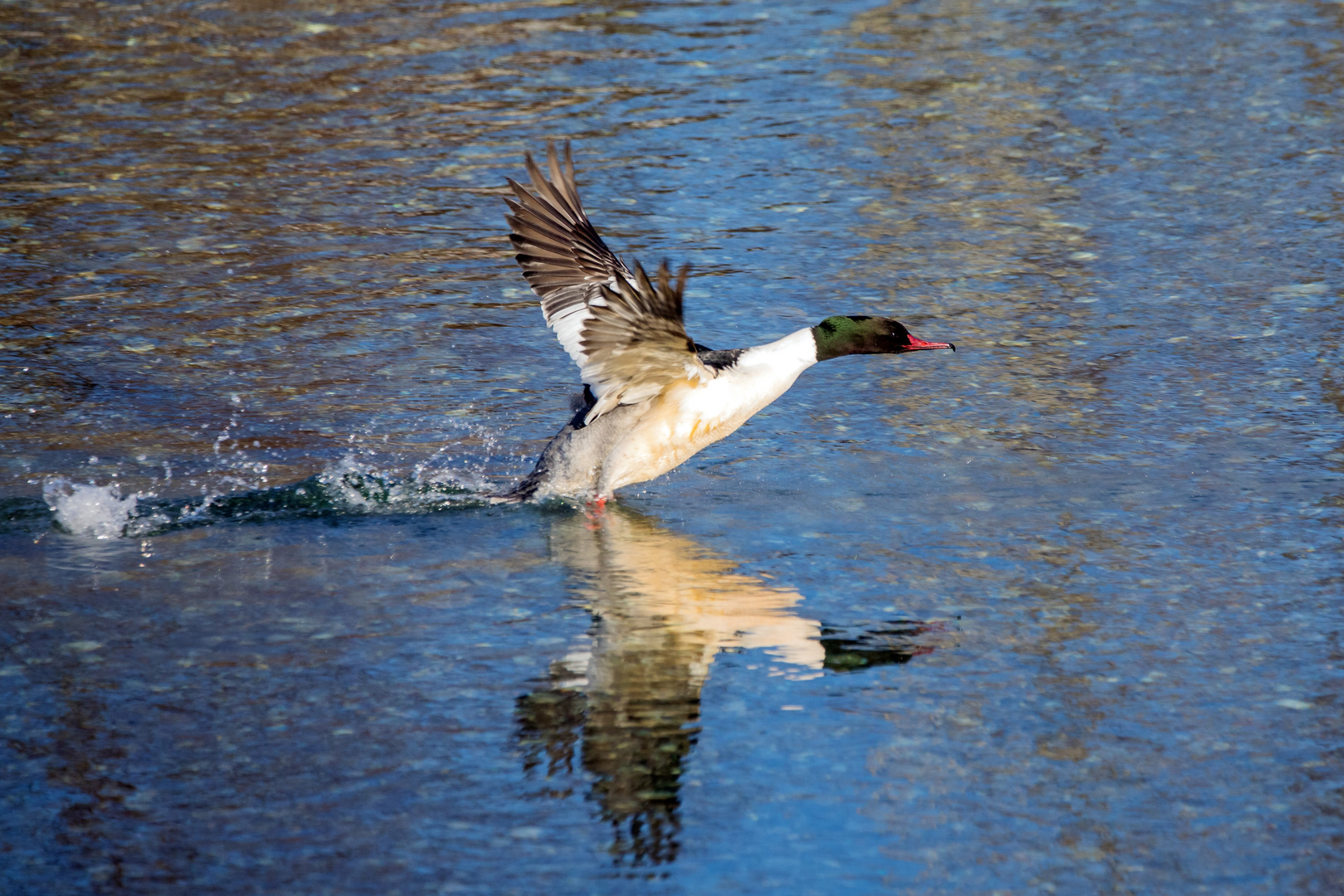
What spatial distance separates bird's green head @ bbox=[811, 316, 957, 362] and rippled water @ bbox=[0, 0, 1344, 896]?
449 millimetres

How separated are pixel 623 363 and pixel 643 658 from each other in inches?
62.5

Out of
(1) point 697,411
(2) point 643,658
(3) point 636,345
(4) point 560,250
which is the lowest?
(2) point 643,658

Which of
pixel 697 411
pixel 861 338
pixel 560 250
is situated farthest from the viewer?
pixel 560 250

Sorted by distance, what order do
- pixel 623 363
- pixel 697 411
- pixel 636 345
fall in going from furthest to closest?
pixel 697 411 < pixel 623 363 < pixel 636 345

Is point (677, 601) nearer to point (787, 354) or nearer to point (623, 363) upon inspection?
point (623, 363)

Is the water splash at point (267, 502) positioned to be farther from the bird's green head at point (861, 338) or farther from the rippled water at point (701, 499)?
the bird's green head at point (861, 338)

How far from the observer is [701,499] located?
261 inches

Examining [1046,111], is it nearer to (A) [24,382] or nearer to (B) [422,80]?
(B) [422,80]

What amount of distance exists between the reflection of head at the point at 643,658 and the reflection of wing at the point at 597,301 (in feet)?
2.09

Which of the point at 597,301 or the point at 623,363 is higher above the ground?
the point at 597,301

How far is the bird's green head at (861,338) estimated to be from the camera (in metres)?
6.83

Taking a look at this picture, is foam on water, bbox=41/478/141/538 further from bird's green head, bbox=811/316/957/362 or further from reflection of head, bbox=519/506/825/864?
bird's green head, bbox=811/316/957/362

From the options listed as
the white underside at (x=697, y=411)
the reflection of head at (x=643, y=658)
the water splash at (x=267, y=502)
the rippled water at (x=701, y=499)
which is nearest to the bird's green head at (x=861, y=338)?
the white underside at (x=697, y=411)

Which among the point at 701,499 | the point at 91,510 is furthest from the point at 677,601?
the point at 91,510
